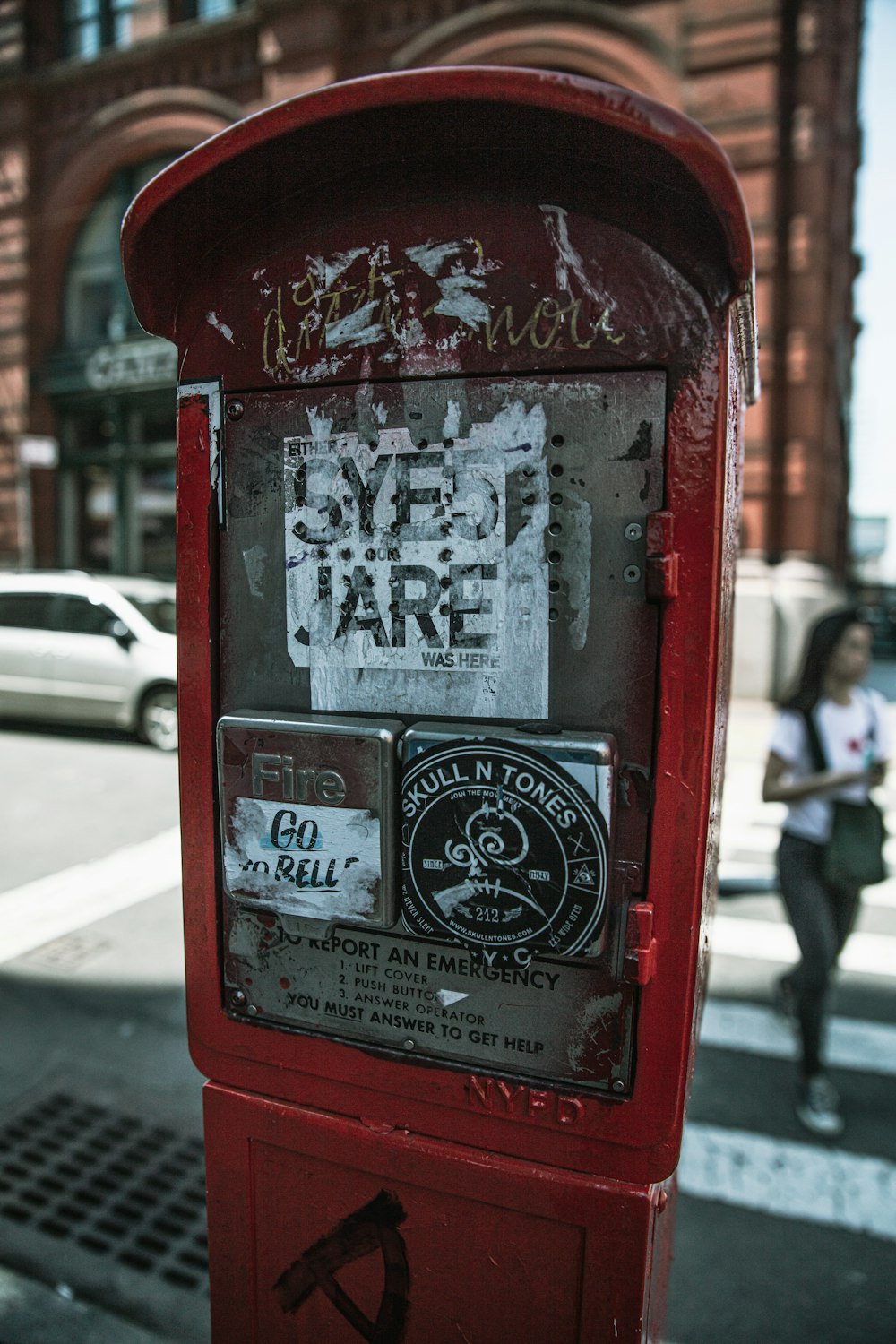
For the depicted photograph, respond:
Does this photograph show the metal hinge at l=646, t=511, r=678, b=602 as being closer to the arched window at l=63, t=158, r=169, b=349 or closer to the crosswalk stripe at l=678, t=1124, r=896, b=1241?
the crosswalk stripe at l=678, t=1124, r=896, b=1241

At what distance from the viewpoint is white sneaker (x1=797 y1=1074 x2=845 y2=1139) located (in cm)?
309

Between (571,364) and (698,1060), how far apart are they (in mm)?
3020

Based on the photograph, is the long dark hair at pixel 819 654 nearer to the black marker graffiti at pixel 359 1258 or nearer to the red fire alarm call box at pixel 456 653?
the red fire alarm call box at pixel 456 653

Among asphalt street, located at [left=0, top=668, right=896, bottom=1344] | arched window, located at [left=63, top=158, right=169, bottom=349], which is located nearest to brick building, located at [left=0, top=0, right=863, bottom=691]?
arched window, located at [left=63, top=158, right=169, bottom=349]

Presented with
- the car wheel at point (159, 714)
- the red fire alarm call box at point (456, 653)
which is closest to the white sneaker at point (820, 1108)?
the red fire alarm call box at point (456, 653)

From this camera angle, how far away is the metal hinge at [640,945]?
129 centimetres

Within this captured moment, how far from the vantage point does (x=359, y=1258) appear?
1.51 m

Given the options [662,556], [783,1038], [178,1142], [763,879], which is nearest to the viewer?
[662,556]

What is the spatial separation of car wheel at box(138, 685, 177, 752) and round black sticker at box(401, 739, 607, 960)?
321cm

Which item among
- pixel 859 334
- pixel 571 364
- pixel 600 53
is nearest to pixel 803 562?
pixel 600 53

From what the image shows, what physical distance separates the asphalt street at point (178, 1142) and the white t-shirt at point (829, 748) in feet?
3.14

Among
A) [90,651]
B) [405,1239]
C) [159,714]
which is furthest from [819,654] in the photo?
[90,651]

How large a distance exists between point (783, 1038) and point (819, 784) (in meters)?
1.17

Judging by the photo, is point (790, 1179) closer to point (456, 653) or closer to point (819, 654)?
point (819, 654)
